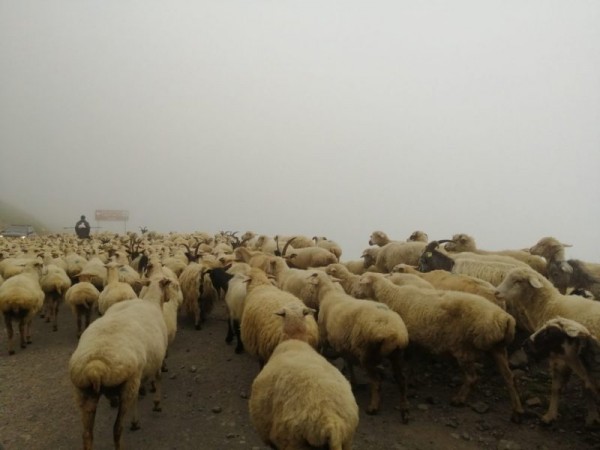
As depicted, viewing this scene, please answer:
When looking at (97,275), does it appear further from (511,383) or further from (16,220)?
(16,220)

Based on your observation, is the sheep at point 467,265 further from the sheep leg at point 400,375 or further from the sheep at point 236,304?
the sheep at point 236,304

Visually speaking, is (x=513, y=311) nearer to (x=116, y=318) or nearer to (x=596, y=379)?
(x=596, y=379)

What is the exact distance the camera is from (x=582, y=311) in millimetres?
5848

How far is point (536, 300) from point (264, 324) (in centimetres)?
480

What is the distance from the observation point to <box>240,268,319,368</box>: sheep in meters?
5.93

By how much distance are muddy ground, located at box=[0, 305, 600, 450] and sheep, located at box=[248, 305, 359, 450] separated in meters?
Result: 1.78

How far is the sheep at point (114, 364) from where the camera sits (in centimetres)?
420

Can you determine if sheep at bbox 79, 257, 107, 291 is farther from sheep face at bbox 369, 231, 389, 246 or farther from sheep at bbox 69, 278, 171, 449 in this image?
sheep face at bbox 369, 231, 389, 246

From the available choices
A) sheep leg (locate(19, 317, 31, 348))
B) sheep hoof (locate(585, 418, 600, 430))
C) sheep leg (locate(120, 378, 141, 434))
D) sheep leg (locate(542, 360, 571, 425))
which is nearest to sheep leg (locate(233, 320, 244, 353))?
sheep leg (locate(120, 378, 141, 434))

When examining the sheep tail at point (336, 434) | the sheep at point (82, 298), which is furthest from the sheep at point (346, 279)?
the sheep at point (82, 298)

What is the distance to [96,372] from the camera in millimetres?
4137

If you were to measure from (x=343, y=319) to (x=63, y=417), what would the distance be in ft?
15.5

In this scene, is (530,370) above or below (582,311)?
below

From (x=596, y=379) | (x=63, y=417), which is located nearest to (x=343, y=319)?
(x=596, y=379)
